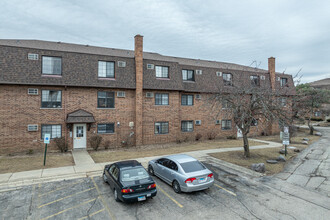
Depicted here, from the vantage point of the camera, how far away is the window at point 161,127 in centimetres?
2052

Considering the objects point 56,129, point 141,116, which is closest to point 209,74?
point 141,116

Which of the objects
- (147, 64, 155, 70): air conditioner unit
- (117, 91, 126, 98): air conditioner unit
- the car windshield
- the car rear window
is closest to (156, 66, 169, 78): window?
(147, 64, 155, 70): air conditioner unit

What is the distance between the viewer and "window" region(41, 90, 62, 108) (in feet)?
54.4

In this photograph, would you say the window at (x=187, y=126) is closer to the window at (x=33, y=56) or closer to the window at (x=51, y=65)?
the window at (x=51, y=65)

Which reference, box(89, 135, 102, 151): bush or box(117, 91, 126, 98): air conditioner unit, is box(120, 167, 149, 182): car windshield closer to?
box(89, 135, 102, 151): bush

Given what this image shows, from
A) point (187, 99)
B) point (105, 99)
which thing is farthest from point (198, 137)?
point (105, 99)

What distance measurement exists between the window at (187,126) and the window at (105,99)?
814 centimetres

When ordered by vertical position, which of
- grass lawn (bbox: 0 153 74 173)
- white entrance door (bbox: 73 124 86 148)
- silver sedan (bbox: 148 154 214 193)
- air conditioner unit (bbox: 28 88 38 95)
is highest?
air conditioner unit (bbox: 28 88 38 95)

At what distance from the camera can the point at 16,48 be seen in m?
15.9

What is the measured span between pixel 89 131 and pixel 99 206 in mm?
11254

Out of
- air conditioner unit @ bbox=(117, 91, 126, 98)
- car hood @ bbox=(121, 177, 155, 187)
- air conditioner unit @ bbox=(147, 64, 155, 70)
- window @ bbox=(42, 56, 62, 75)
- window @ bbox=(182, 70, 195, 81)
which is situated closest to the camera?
car hood @ bbox=(121, 177, 155, 187)

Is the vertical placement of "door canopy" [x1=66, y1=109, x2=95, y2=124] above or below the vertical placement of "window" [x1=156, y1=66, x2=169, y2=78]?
below

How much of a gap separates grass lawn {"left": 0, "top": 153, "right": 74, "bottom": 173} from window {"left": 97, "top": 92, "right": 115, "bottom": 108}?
5151mm

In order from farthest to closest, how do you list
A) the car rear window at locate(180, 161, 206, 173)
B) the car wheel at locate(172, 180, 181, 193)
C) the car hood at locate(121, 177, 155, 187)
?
the car rear window at locate(180, 161, 206, 173)
the car wheel at locate(172, 180, 181, 193)
the car hood at locate(121, 177, 155, 187)
